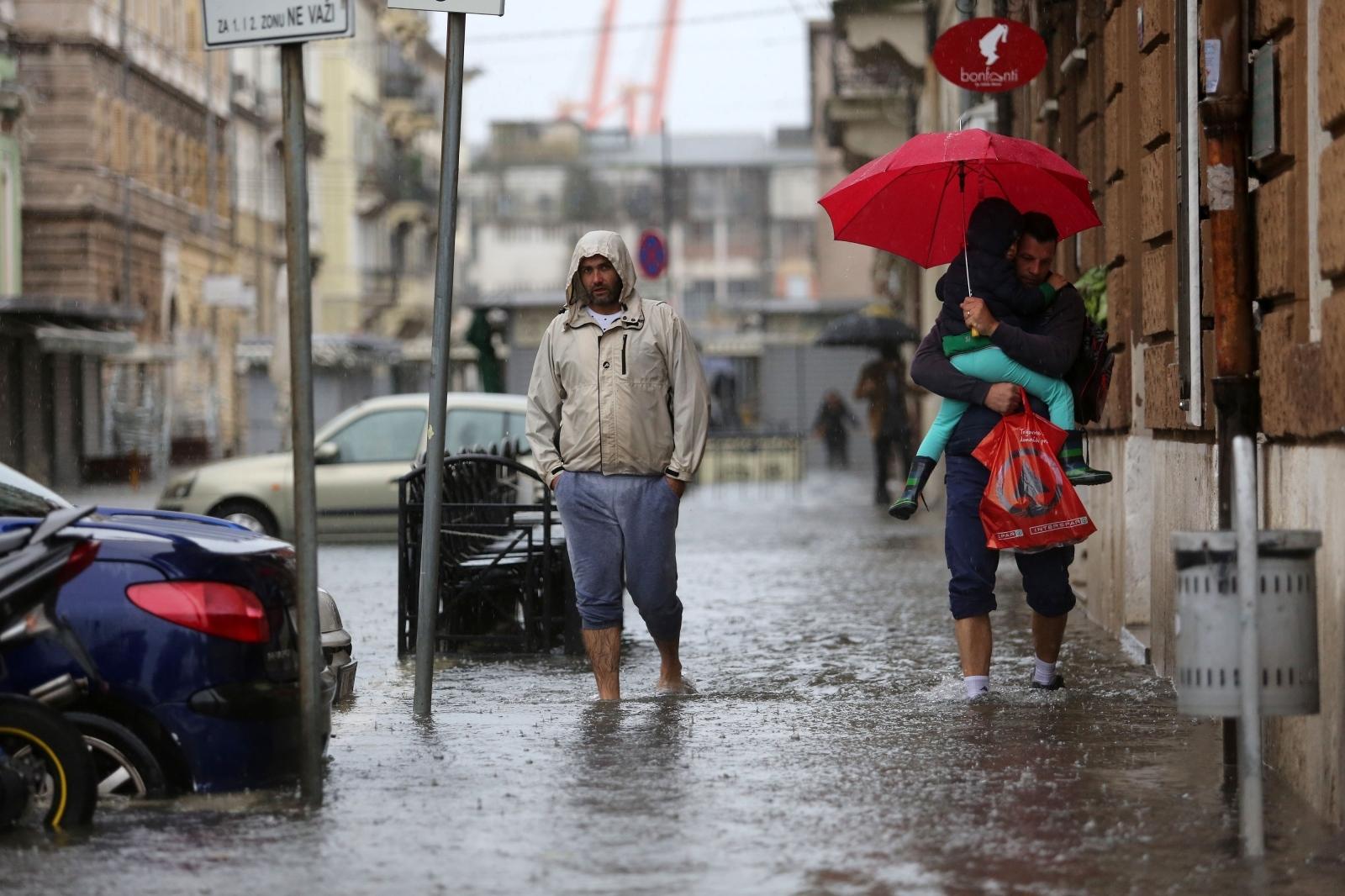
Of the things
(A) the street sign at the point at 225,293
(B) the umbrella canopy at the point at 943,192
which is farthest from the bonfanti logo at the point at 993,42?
(A) the street sign at the point at 225,293

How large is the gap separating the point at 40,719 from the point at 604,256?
11.4ft

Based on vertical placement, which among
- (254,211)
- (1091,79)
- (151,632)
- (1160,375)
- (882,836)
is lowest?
(882,836)

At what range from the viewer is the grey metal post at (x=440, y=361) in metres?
8.74

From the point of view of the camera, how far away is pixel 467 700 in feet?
31.2

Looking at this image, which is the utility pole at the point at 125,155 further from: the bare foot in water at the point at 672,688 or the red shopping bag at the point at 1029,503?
the red shopping bag at the point at 1029,503

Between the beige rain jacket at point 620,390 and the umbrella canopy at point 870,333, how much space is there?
72.7 ft

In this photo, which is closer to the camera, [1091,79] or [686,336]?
[686,336]

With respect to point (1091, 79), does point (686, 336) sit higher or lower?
lower

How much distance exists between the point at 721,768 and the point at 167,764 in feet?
5.76

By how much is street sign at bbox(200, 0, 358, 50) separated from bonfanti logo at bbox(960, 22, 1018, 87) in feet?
23.4

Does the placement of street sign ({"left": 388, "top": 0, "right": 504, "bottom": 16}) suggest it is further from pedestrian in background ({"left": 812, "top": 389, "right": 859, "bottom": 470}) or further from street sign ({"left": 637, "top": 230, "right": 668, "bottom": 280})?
pedestrian in background ({"left": 812, "top": 389, "right": 859, "bottom": 470})

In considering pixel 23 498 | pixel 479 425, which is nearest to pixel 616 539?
pixel 23 498

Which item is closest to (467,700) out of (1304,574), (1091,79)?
(1304,574)

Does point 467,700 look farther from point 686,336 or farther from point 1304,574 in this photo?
point 1304,574
